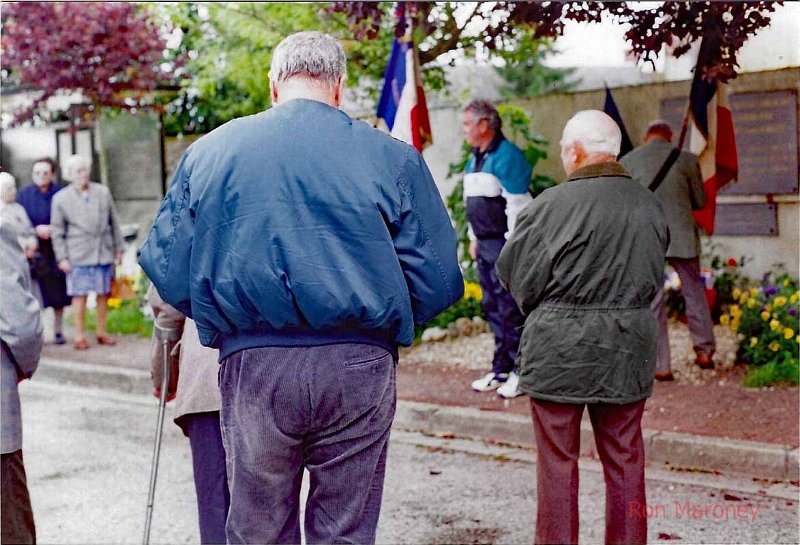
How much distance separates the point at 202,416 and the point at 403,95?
456 cm

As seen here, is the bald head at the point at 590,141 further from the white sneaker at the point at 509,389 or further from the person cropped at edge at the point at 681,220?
the person cropped at edge at the point at 681,220

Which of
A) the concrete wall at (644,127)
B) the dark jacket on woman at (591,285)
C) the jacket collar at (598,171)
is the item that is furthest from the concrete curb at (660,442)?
the concrete wall at (644,127)

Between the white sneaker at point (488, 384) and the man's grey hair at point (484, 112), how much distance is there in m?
1.90

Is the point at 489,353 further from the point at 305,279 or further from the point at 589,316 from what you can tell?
the point at 305,279

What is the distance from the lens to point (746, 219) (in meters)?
10.3

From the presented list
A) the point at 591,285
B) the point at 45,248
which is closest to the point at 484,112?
the point at 591,285

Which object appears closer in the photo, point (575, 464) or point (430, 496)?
point (575, 464)

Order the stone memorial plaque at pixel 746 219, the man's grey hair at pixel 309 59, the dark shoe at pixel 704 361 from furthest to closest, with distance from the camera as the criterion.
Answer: the stone memorial plaque at pixel 746 219
the dark shoe at pixel 704 361
the man's grey hair at pixel 309 59

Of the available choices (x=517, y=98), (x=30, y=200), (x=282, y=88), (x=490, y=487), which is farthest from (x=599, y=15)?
(x=30, y=200)

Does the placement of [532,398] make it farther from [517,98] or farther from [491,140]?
[517,98]

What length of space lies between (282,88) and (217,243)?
51 cm

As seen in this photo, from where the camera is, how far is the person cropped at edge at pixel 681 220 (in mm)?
8086

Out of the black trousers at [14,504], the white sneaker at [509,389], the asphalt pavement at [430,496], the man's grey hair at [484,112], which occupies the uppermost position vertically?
the man's grey hair at [484,112]

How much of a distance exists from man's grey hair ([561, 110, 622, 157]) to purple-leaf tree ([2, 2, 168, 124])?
9106 millimetres
